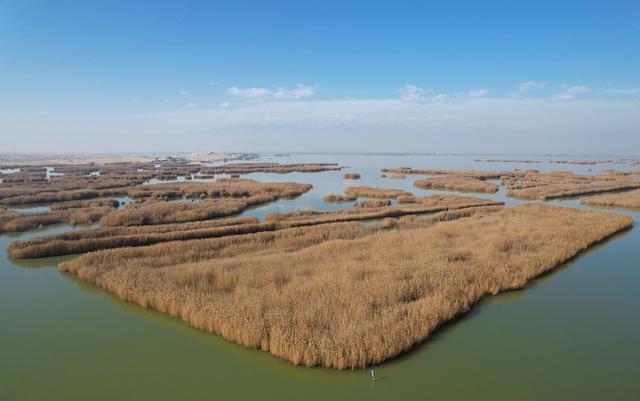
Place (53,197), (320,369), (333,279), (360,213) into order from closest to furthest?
(320,369), (333,279), (360,213), (53,197)

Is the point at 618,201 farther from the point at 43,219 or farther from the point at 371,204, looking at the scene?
the point at 43,219

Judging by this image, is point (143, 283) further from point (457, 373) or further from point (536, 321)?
point (536, 321)

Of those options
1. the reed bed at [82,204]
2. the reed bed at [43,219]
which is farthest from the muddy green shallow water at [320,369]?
the reed bed at [82,204]

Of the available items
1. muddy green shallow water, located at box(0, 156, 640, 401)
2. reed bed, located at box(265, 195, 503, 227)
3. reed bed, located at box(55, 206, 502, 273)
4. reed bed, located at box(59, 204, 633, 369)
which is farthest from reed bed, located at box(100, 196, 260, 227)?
muddy green shallow water, located at box(0, 156, 640, 401)

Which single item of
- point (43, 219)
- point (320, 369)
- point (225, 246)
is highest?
point (43, 219)

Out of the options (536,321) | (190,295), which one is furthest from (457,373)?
(190,295)

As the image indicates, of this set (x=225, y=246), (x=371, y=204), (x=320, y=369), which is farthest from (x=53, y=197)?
(x=320, y=369)
